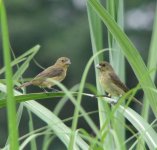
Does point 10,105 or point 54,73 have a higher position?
point 10,105

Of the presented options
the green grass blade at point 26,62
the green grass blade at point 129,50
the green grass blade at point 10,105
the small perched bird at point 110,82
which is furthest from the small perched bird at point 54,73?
the green grass blade at point 10,105

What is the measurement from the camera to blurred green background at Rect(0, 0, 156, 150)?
91.0 ft

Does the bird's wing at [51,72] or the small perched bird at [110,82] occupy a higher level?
the bird's wing at [51,72]

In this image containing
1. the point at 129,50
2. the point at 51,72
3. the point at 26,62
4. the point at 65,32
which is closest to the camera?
the point at 129,50

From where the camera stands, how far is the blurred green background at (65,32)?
27.7m

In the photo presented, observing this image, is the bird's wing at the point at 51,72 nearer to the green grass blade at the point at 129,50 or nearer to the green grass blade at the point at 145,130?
the green grass blade at the point at 129,50

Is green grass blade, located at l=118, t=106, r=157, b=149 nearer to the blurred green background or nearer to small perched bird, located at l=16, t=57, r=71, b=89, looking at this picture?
small perched bird, located at l=16, t=57, r=71, b=89

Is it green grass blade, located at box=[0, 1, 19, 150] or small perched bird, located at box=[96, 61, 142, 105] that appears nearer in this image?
green grass blade, located at box=[0, 1, 19, 150]

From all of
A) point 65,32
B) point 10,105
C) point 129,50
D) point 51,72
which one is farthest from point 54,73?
point 65,32

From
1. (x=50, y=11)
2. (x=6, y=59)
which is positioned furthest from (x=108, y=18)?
(x=50, y=11)

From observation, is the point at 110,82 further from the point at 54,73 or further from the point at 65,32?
the point at 65,32

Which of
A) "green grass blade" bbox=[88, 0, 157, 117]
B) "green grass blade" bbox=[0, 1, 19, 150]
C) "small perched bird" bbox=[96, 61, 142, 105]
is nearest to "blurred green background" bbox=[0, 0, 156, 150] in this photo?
"small perched bird" bbox=[96, 61, 142, 105]

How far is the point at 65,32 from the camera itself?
101 ft

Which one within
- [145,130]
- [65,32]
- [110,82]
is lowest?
[65,32]
